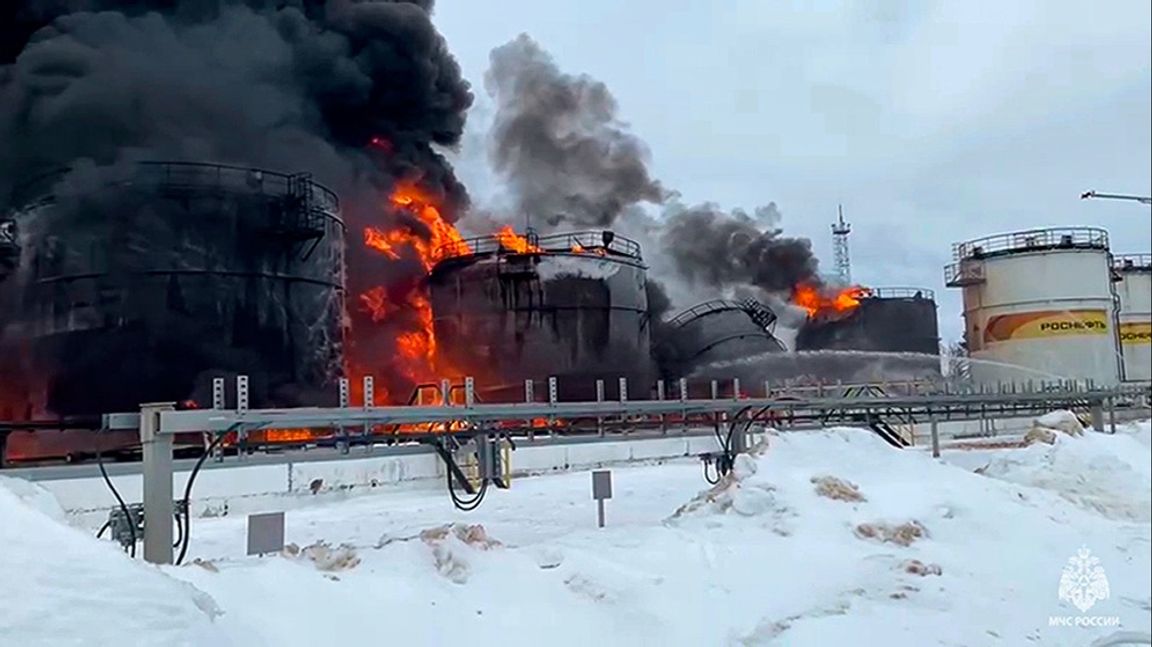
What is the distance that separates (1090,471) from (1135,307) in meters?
27.5

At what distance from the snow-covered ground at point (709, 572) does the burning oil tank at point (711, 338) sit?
1990 centimetres

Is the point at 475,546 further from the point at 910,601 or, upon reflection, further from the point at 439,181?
the point at 439,181

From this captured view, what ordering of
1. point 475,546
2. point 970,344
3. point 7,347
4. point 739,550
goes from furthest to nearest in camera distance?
point 970,344
point 7,347
point 739,550
point 475,546

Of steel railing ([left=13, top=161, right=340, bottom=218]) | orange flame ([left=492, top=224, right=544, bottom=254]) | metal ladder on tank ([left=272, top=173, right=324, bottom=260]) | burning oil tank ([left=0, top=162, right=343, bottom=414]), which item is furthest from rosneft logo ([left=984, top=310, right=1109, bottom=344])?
burning oil tank ([left=0, top=162, right=343, bottom=414])

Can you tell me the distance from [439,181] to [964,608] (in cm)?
2235

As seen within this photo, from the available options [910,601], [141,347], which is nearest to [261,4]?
[141,347]

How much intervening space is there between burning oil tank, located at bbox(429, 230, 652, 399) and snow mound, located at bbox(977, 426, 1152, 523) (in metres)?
13.1

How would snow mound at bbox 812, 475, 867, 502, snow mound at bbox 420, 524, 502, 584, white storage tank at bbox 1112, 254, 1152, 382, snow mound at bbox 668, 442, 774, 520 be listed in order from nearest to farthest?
snow mound at bbox 420, 524, 502, 584, snow mound at bbox 668, 442, 774, 520, snow mound at bbox 812, 475, 867, 502, white storage tank at bbox 1112, 254, 1152, 382

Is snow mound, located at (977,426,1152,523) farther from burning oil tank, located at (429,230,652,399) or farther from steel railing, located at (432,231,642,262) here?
steel railing, located at (432,231,642,262)

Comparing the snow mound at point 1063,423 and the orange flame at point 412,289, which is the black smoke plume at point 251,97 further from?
the snow mound at point 1063,423

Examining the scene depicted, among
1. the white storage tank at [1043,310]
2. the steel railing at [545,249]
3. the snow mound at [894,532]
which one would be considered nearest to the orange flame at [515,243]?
the steel railing at [545,249]

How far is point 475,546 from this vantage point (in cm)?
550

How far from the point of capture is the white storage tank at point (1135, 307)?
2859 centimetres

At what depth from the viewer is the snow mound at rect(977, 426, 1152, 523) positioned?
6.14 m
